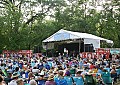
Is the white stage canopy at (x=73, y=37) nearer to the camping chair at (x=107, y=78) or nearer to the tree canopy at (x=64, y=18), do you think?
the tree canopy at (x=64, y=18)

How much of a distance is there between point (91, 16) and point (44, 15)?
6341mm

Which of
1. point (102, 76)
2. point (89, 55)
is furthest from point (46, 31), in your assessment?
point (102, 76)

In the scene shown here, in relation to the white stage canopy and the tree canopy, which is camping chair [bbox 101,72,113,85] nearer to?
the white stage canopy

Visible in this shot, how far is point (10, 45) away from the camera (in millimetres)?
31172

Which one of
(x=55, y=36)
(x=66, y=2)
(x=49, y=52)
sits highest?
(x=66, y=2)

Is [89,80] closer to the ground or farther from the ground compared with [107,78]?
farther from the ground

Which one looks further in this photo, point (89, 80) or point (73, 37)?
point (73, 37)

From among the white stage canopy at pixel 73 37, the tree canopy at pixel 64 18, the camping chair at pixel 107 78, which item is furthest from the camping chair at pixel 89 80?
the tree canopy at pixel 64 18

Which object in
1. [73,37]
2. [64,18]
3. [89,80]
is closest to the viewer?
[89,80]

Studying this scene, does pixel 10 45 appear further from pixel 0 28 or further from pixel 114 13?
pixel 114 13

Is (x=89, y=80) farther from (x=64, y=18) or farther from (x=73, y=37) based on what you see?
(x=64, y=18)

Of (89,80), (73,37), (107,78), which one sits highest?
(89,80)

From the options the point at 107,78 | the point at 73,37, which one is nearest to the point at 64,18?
the point at 73,37

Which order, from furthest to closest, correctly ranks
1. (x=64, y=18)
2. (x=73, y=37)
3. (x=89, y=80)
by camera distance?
(x=64, y=18) → (x=73, y=37) → (x=89, y=80)
